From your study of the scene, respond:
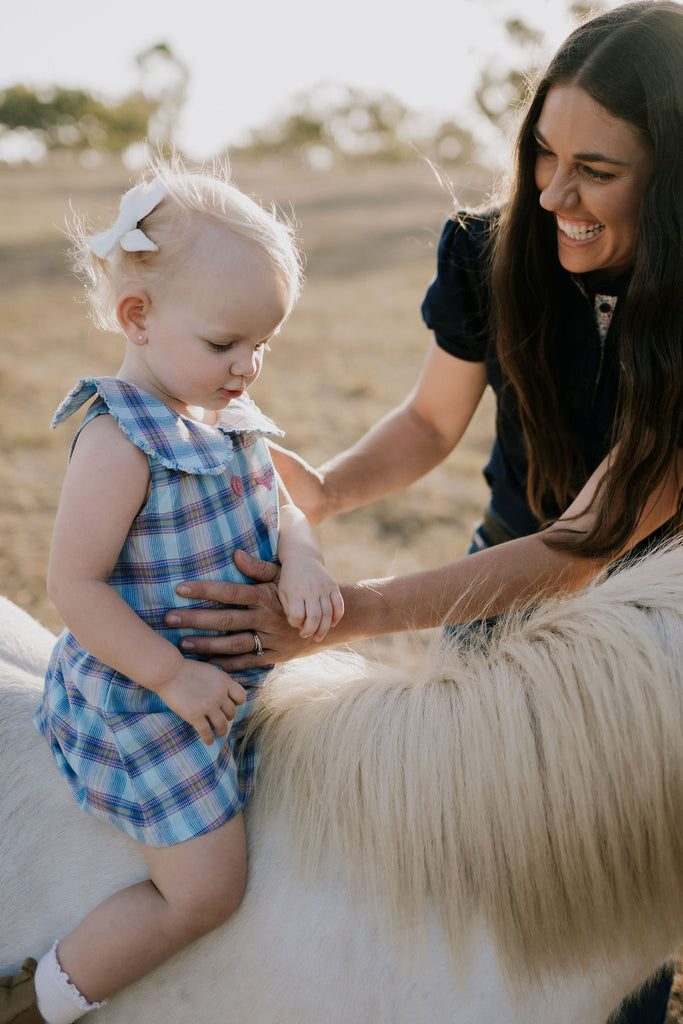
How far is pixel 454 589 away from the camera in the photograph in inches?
50.4

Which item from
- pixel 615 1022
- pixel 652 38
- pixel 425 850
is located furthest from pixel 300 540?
pixel 615 1022

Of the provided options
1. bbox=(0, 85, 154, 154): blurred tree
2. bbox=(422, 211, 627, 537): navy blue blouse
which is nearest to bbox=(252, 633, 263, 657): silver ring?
bbox=(422, 211, 627, 537): navy blue blouse

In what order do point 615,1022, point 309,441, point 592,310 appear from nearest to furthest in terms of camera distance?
1. point 615,1022
2. point 592,310
3. point 309,441

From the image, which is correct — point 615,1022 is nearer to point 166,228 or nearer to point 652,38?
point 166,228

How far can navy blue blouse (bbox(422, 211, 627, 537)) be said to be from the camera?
1.61m

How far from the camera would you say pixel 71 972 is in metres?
1.04

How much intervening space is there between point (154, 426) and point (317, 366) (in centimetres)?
544

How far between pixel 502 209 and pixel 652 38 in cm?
41

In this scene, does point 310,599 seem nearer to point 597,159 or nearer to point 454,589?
point 454,589

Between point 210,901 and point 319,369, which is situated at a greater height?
point 210,901

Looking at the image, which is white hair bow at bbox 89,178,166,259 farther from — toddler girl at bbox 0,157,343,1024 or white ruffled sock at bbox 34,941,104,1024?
white ruffled sock at bbox 34,941,104,1024

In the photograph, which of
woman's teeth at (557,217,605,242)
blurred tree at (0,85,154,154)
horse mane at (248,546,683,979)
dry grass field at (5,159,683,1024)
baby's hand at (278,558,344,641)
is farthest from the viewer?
blurred tree at (0,85,154,154)

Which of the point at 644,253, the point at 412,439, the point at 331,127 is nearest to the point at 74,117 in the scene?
the point at 331,127

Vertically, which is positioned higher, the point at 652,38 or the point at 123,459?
the point at 652,38
